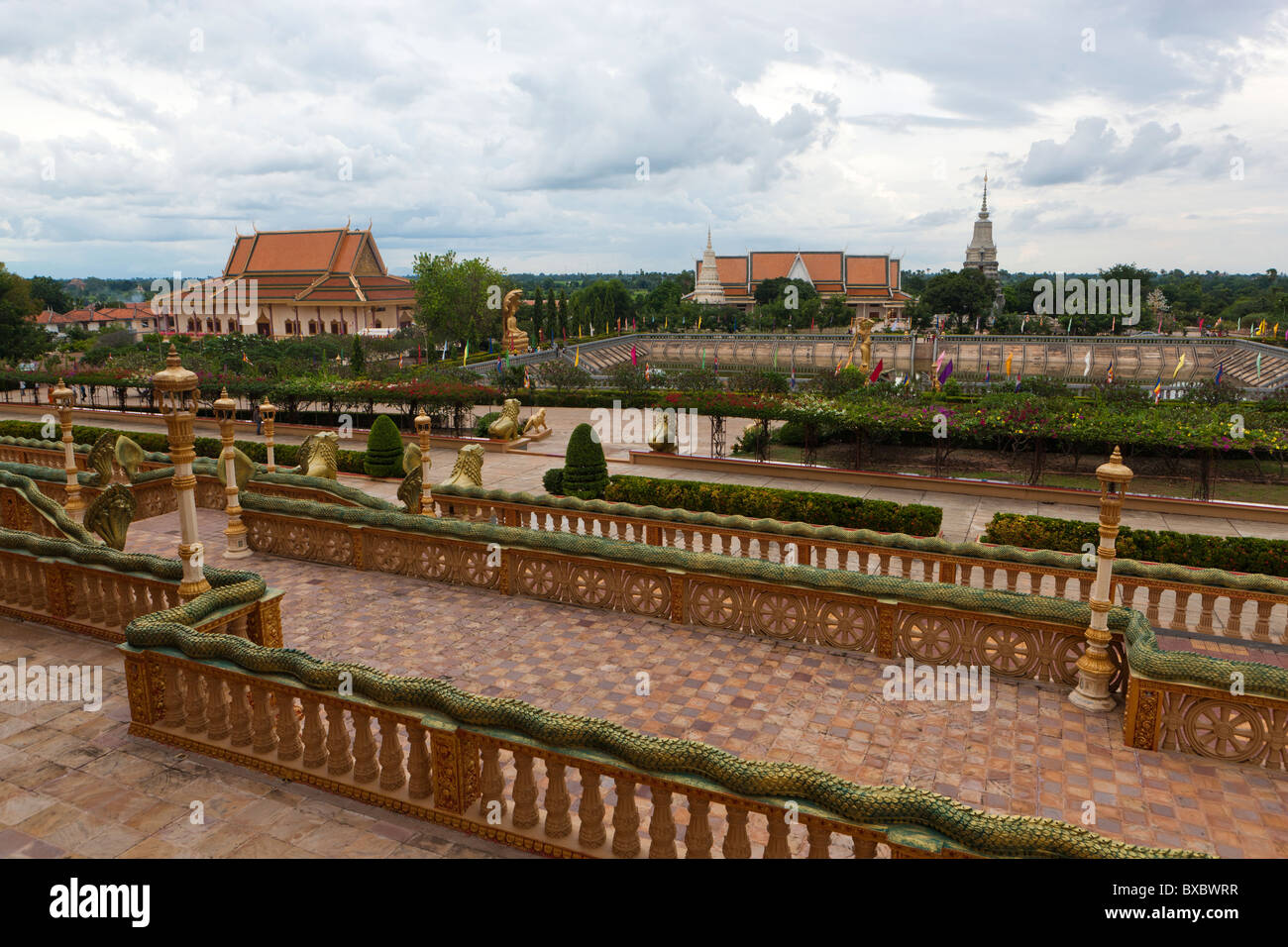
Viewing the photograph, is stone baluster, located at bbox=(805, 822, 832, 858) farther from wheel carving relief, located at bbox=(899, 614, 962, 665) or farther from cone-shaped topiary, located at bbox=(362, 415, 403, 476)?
→ cone-shaped topiary, located at bbox=(362, 415, 403, 476)

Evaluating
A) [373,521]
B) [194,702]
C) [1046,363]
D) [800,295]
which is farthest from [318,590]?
[800,295]

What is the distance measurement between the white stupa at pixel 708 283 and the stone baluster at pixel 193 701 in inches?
3908

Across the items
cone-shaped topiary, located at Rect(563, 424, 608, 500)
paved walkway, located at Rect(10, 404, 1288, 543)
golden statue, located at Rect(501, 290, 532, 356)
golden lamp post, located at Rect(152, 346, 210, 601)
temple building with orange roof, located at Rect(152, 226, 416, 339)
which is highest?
temple building with orange roof, located at Rect(152, 226, 416, 339)

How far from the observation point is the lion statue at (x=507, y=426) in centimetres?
2838

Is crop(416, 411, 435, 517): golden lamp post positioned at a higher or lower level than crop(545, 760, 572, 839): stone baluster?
higher

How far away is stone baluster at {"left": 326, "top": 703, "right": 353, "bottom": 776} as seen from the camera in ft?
21.2

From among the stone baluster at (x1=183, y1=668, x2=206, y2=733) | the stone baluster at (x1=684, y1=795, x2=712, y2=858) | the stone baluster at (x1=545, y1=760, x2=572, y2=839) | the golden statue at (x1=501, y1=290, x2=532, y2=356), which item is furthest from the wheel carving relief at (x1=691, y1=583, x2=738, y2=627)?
the golden statue at (x1=501, y1=290, x2=532, y2=356)

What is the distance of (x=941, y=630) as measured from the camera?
31.2 feet

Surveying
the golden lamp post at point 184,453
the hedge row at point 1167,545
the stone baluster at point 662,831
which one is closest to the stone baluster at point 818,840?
the stone baluster at point 662,831

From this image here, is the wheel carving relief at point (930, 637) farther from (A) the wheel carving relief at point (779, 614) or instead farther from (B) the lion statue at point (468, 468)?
(B) the lion statue at point (468, 468)

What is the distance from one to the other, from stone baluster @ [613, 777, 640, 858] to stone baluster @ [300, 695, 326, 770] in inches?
103

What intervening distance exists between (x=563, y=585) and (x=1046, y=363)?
226 ft

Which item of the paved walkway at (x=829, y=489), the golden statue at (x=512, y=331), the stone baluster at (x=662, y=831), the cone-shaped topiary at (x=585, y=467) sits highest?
the golden statue at (x=512, y=331)

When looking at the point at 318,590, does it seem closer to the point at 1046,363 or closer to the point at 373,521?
the point at 373,521
